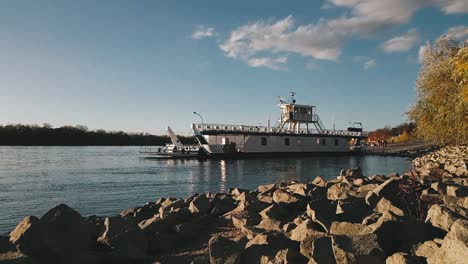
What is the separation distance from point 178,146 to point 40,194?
118ft

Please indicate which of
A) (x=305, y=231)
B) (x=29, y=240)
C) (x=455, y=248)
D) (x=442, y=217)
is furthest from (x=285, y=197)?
(x=29, y=240)

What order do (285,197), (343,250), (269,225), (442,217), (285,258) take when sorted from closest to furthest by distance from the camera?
1. (343,250)
2. (285,258)
3. (442,217)
4. (269,225)
5. (285,197)

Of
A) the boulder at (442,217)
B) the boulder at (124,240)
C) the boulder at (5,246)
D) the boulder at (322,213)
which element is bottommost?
the boulder at (5,246)

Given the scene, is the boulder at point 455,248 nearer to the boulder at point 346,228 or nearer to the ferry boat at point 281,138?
the boulder at point 346,228

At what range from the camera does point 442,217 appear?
5.99 metres

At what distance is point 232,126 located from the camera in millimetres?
56938

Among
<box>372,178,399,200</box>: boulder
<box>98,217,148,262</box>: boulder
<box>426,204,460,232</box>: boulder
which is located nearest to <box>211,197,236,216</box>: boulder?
<box>98,217,148,262</box>: boulder

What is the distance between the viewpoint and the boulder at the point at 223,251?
5918mm

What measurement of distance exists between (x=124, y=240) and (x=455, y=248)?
5.41 metres

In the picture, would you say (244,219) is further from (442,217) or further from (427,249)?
(427,249)

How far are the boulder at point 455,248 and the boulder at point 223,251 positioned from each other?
8.52ft

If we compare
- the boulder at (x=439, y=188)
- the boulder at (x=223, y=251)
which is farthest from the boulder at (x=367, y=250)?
the boulder at (x=439, y=188)

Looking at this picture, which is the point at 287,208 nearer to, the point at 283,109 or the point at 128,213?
the point at 128,213

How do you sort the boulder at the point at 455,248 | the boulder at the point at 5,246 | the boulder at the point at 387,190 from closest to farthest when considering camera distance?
1. the boulder at the point at 455,248
2. the boulder at the point at 5,246
3. the boulder at the point at 387,190
